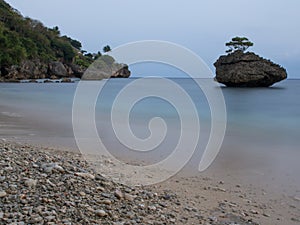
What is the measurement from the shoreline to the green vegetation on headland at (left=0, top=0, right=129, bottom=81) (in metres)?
50.1

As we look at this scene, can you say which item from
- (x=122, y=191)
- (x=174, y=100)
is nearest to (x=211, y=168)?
(x=122, y=191)

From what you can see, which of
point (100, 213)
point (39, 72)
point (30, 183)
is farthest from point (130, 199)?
point (39, 72)

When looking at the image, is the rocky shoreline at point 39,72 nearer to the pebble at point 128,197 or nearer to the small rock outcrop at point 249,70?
the small rock outcrop at point 249,70

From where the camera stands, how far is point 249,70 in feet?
Answer: 145

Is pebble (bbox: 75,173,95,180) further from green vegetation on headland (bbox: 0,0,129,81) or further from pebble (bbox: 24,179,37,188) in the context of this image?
green vegetation on headland (bbox: 0,0,129,81)

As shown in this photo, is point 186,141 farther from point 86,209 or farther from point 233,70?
point 233,70

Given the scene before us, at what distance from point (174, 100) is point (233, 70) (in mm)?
25567

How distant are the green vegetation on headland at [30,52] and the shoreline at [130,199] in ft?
164

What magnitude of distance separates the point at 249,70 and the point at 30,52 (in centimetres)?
4605

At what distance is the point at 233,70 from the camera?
148 ft

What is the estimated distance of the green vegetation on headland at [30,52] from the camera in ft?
169

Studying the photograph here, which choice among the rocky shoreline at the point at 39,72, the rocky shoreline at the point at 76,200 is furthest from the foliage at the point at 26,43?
the rocky shoreline at the point at 76,200

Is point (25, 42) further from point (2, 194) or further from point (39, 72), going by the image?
point (2, 194)

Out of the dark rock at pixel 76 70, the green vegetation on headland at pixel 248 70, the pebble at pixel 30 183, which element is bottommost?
the pebble at pixel 30 183
